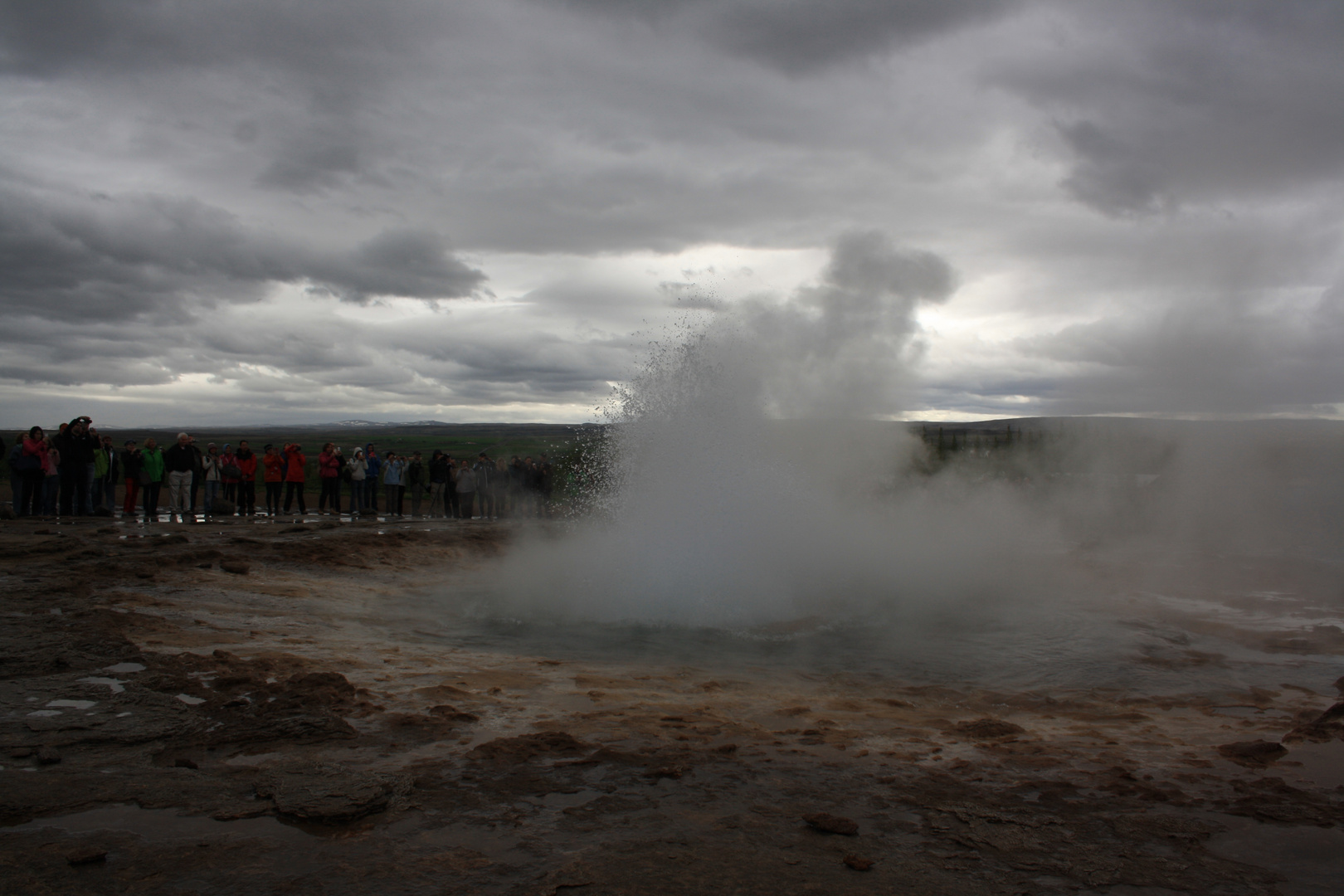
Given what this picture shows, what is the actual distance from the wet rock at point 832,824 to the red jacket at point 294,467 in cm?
1554

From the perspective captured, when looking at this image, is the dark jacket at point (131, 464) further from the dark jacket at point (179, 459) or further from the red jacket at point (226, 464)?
the red jacket at point (226, 464)

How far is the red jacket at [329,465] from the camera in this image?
16.5 m

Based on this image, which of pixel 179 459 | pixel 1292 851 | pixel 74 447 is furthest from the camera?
pixel 179 459

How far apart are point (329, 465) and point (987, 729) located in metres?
14.8

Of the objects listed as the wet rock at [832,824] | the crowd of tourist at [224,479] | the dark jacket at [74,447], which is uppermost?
the dark jacket at [74,447]

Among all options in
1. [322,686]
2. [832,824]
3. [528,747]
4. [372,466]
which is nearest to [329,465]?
[372,466]

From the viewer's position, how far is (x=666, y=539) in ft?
33.3

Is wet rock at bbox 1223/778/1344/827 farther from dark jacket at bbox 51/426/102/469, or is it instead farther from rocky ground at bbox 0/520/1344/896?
dark jacket at bbox 51/426/102/469

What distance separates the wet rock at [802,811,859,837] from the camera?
11.0 ft

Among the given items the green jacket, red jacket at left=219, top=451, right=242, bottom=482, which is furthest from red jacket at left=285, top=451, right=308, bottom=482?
the green jacket

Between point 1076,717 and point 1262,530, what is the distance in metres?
12.5

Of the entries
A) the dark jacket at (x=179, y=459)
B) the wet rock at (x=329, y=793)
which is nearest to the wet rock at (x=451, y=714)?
the wet rock at (x=329, y=793)

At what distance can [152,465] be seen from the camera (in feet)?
48.9

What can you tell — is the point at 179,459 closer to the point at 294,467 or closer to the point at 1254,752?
the point at 294,467
